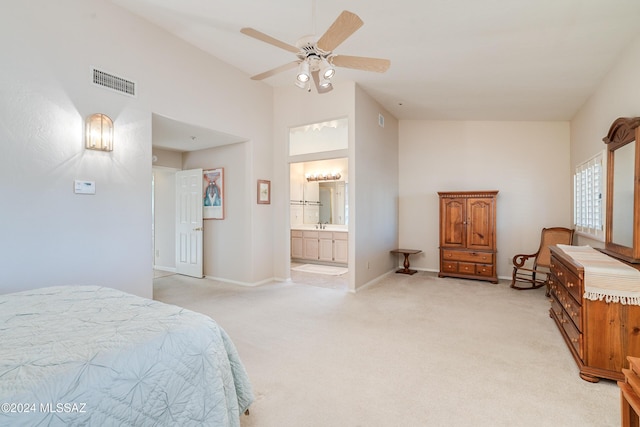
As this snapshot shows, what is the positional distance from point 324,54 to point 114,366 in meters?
2.42

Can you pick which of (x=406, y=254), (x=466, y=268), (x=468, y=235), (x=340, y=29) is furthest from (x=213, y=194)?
(x=466, y=268)

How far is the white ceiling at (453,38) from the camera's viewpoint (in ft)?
8.62

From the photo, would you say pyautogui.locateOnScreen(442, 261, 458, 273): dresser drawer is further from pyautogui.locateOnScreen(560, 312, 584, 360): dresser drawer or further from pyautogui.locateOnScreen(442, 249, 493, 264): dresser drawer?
pyautogui.locateOnScreen(560, 312, 584, 360): dresser drawer

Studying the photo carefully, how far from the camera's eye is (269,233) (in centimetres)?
537

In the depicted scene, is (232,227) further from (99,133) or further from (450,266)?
(450,266)

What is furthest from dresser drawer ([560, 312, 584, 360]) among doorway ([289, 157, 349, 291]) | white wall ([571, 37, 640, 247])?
doorway ([289, 157, 349, 291])

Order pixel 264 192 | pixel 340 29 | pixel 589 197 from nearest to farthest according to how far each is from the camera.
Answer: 1. pixel 340 29
2. pixel 589 197
3. pixel 264 192

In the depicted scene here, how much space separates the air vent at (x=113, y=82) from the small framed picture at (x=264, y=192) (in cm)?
223

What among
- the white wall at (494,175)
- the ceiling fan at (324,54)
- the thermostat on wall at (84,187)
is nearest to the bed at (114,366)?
the thermostat on wall at (84,187)

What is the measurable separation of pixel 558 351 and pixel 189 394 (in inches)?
120

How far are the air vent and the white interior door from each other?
229 cm

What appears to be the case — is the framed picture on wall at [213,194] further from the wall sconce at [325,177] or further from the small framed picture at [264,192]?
the wall sconce at [325,177]

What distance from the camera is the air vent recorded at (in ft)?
10.2

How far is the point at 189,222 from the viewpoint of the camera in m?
5.73
